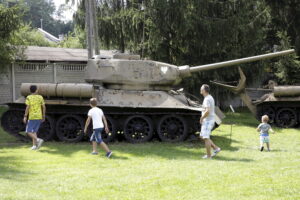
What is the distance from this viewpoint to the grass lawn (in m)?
6.75

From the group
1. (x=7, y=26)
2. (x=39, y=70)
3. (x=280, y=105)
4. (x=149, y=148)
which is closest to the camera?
(x=149, y=148)

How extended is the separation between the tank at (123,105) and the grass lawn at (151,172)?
62 cm

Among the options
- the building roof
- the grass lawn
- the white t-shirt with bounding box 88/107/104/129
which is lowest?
the grass lawn

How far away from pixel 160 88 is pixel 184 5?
840 centimetres

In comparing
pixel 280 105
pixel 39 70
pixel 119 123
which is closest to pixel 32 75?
pixel 39 70

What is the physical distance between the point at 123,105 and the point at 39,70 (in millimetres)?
12250

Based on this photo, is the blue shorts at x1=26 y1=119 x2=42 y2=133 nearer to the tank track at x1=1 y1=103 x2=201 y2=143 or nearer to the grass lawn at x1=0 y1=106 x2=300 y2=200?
the grass lawn at x1=0 y1=106 x2=300 y2=200

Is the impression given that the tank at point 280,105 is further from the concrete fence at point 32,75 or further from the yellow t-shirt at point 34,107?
the concrete fence at point 32,75

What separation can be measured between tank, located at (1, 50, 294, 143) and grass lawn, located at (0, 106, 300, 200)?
62 centimetres

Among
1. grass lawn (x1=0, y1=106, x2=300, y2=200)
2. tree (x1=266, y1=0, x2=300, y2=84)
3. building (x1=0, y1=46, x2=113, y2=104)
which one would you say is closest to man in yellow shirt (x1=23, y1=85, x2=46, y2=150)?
grass lawn (x1=0, y1=106, x2=300, y2=200)

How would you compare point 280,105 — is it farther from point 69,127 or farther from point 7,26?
point 7,26

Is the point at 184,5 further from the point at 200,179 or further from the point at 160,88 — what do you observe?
the point at 200,179

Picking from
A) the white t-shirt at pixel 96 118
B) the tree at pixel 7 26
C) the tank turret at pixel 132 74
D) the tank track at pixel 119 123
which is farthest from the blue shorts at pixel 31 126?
the tree at pixel 7 26

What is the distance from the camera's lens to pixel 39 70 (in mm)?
23859
